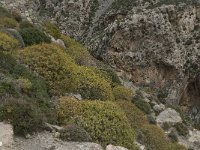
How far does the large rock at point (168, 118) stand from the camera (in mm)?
31022

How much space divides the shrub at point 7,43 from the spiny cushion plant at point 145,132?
23.5 feet

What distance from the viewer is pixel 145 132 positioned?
2445cm

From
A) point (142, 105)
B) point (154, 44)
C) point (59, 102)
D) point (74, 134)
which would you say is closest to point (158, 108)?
point (142, 105)

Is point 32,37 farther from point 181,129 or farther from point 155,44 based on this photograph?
point 155,44

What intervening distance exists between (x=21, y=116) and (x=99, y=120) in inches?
137

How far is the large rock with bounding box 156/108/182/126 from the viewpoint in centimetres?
3102

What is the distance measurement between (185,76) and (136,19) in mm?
8465

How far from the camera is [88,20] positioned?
56375mm

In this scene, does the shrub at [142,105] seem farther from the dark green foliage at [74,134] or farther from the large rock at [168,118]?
the dark green foliage at [74,134]

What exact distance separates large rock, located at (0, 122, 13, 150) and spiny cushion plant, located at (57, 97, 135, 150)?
2985 millimetres

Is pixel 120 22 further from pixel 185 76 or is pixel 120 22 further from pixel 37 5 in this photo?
→ pixel 37 5

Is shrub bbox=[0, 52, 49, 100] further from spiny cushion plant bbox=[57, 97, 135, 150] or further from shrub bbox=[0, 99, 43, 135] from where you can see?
shrub bbox=[0, 99, 43, 135]

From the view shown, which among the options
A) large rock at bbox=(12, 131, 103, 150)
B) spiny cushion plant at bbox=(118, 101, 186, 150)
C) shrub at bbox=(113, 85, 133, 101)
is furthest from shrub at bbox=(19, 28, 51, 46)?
large rock at bbox=(12, 131, 103, 150)

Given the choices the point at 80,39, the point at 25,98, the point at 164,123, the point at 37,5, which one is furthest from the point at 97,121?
the point at 37,5
